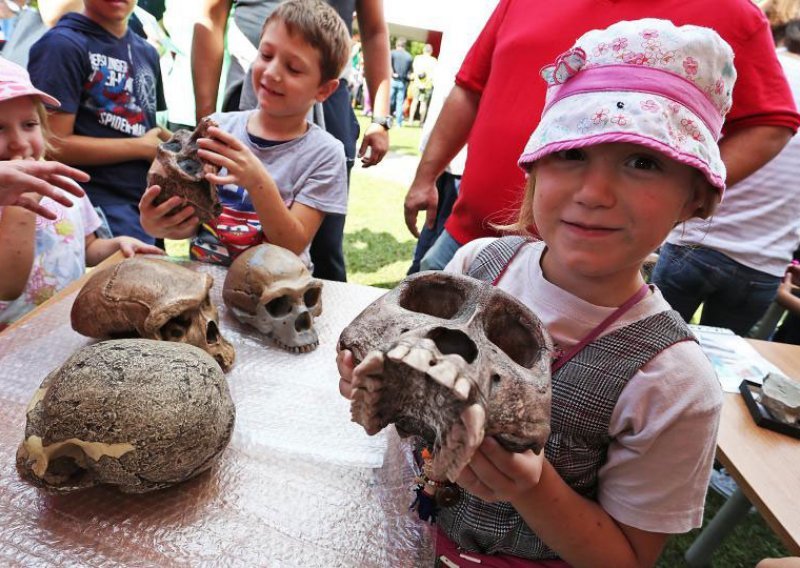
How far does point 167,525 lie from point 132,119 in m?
2.21

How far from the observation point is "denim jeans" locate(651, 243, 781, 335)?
7.48 ft

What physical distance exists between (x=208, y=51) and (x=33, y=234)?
124cm

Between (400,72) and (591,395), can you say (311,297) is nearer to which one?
(591,395)

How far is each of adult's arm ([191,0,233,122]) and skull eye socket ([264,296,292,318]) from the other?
1326mm

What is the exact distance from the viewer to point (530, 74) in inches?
65.1

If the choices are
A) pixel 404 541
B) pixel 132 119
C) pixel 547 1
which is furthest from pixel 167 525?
pixel 132 119

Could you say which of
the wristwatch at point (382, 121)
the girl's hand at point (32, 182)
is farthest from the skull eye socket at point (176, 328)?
the wristwatch at point (382, 121)

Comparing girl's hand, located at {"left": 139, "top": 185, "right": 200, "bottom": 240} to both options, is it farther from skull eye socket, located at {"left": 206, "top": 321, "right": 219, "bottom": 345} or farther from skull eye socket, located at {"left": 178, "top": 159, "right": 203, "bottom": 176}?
skull eye socket, located at {"left": 206, "top": 321, "right": 219, "bottom": 345}

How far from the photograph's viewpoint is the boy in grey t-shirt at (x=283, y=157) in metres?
1.95

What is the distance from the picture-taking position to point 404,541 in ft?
3.85

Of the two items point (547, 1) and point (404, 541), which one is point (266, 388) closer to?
point (404, 541)

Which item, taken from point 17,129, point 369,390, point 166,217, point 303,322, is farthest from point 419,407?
point 17,129

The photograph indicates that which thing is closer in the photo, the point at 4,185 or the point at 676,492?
the point at 676,492

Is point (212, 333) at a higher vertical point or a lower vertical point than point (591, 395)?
lower
